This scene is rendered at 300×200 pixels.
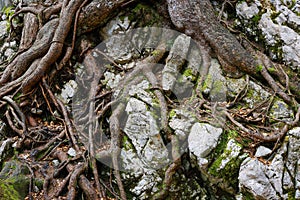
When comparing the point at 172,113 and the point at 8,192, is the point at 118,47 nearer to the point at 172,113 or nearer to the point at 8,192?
the point at 172,113

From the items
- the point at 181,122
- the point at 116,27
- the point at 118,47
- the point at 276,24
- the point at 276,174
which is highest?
the point at 116,27

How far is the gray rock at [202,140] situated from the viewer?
15.3 ft

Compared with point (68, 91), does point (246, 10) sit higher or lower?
higher

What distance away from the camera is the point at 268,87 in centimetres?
550

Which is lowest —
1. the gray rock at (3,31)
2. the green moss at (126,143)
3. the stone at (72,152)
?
the green moss at (126,143)

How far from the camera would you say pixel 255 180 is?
4.23 meters

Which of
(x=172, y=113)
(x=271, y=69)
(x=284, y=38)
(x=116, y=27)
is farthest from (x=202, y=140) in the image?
(x=116, y=27)

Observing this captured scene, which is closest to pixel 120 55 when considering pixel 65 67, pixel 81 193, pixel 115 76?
pixel 115 76

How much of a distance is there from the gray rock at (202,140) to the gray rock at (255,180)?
572mm

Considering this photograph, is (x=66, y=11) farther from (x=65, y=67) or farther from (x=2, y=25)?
(x=2, y=25)

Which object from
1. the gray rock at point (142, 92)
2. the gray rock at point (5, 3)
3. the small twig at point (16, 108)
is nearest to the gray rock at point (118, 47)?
the gray rock at point (142, 92)

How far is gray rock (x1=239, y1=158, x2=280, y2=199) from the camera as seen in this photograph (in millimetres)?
4152

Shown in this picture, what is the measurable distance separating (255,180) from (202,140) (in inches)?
38.7

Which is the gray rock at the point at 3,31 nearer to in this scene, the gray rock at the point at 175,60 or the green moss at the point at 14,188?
the green moss at the point at 14,188
